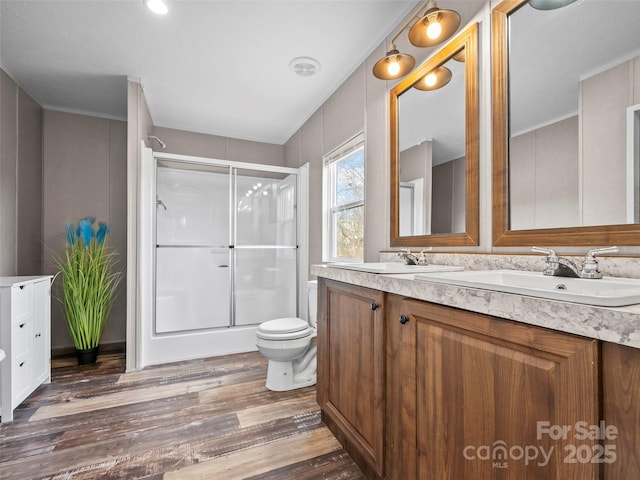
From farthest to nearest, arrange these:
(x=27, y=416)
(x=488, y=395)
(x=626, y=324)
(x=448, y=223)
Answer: (x=27, y=416) → (x=448, y=223) → (x=488, y=395) → (x=626, y=324)

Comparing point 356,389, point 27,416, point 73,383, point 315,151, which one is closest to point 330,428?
point 356,389

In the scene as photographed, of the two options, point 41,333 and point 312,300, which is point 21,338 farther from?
point 312,300

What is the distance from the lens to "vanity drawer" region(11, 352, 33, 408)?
1836mm

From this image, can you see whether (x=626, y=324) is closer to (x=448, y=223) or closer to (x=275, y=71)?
(x=448, y=223)

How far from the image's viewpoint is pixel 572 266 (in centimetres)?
99

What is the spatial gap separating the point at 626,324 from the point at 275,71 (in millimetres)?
2622

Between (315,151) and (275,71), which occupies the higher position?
(275,71)

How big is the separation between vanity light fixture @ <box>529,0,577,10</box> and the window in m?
1.27

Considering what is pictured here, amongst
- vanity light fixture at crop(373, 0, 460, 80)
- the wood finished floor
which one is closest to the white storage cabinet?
the wood finished floor

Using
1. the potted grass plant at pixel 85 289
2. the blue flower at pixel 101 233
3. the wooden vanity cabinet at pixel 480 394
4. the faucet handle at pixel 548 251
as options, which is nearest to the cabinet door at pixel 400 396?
the wooden vanity cabinet at pixel 480 394

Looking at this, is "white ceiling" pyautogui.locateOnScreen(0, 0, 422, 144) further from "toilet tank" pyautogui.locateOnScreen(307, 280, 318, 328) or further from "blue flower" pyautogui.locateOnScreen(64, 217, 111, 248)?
"toilet tank" pyautogui.locateOnScreen(307, 280, 318, 328)

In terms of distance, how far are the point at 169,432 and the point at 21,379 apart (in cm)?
111

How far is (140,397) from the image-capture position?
6.84 ft

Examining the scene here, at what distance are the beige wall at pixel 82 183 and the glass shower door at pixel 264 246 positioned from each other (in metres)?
1.25
